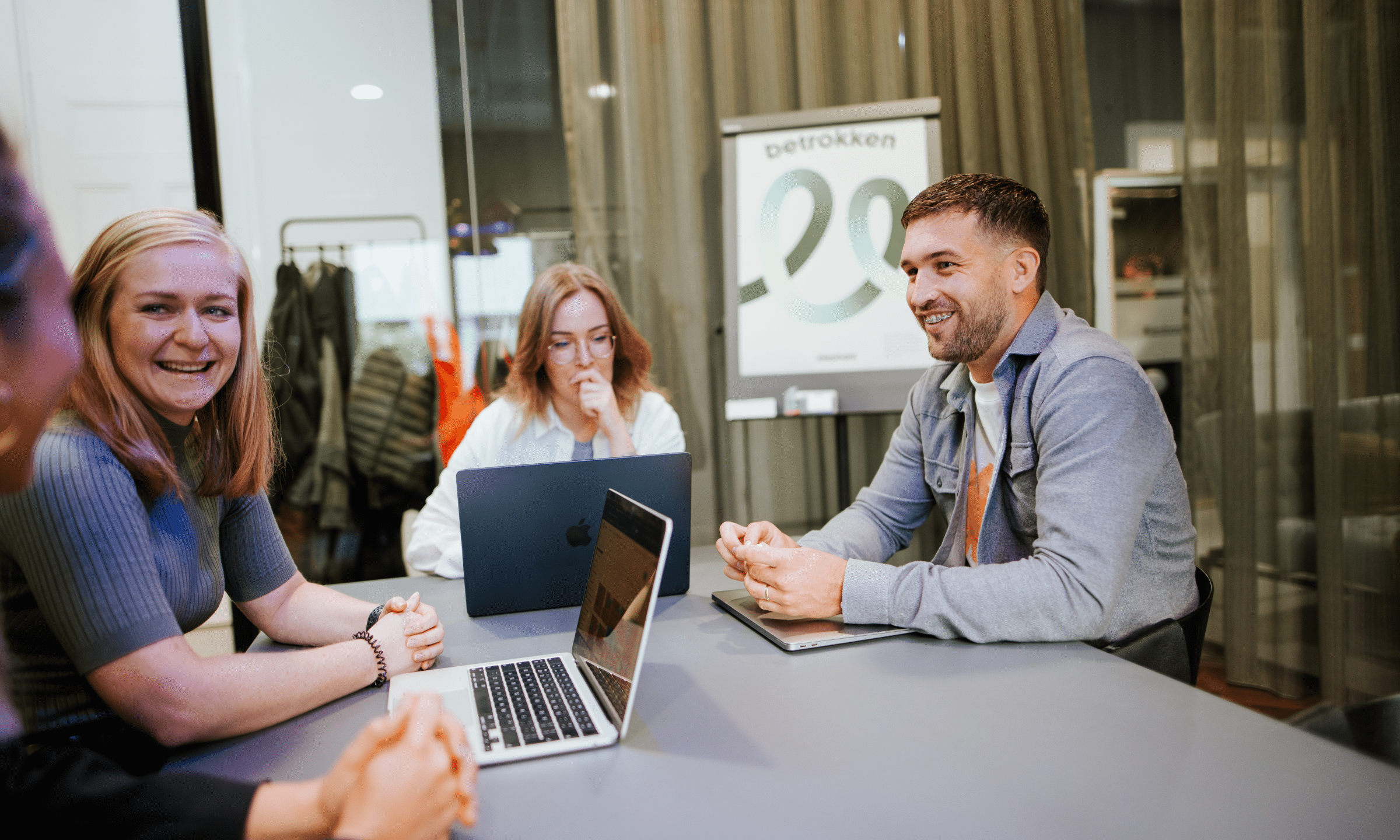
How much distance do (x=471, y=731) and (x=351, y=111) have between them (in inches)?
118

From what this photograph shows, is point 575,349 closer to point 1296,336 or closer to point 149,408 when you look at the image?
point 149,408

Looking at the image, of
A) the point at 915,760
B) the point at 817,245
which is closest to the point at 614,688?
the point at 915,760

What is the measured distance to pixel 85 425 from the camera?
980mm

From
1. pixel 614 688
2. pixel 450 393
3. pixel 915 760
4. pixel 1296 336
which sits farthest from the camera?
pixel 450 393

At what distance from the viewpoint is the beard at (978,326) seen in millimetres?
1511

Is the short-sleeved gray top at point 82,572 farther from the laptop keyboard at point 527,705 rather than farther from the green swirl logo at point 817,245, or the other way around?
the green swirl logo at point 817,245

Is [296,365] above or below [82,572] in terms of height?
above

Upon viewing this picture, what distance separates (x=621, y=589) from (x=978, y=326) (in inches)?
36.4

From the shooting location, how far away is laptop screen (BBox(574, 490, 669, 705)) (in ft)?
2.78

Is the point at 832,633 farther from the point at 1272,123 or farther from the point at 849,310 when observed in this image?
the point at 1272,123

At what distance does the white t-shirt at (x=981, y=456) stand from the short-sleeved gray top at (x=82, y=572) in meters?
1.29

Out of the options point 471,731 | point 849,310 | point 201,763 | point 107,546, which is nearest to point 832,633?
point 471,731

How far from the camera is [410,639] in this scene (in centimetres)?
110

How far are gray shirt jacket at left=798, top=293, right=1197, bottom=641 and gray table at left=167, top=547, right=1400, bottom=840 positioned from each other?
2.4 inches
